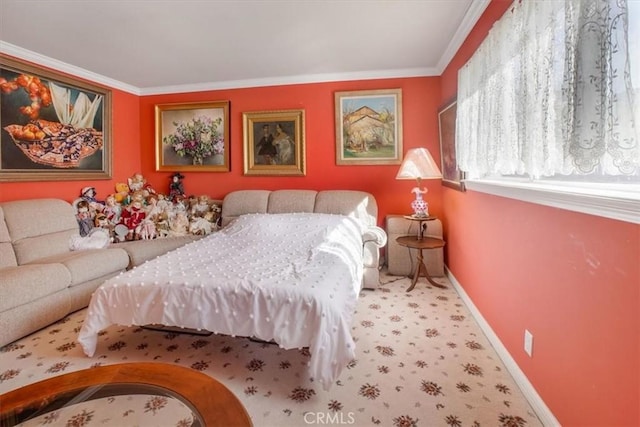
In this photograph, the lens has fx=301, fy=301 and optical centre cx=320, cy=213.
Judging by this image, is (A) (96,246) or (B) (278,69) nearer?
(A) (96,246)

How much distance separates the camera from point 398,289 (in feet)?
10.4

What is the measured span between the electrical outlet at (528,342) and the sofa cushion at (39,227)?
3959mm

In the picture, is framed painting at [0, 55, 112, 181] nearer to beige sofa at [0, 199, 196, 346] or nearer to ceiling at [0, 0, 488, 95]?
ceiling at [0, 0, 488, 95]

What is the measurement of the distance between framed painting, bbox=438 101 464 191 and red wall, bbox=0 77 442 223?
9.1 inches

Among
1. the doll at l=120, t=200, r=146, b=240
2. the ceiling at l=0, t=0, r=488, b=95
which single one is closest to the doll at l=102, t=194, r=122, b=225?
the doll at l=120, t=200, r=146, b=240

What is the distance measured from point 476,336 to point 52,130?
4587 millimetres

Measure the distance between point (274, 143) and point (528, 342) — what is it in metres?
3.35

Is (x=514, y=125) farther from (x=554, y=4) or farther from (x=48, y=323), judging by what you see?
(x=48, y=323)

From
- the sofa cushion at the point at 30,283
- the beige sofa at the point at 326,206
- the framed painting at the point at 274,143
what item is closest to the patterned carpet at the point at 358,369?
the sofa cushion at the point at 30,283

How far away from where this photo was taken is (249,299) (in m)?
1.77

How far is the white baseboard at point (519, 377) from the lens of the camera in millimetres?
1452

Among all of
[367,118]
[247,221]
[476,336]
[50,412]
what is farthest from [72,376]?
[367,118]

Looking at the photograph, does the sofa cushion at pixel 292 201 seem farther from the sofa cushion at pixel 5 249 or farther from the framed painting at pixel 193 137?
the sofa cushion at pixel 5 249

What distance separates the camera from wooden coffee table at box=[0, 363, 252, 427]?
1004 mm
